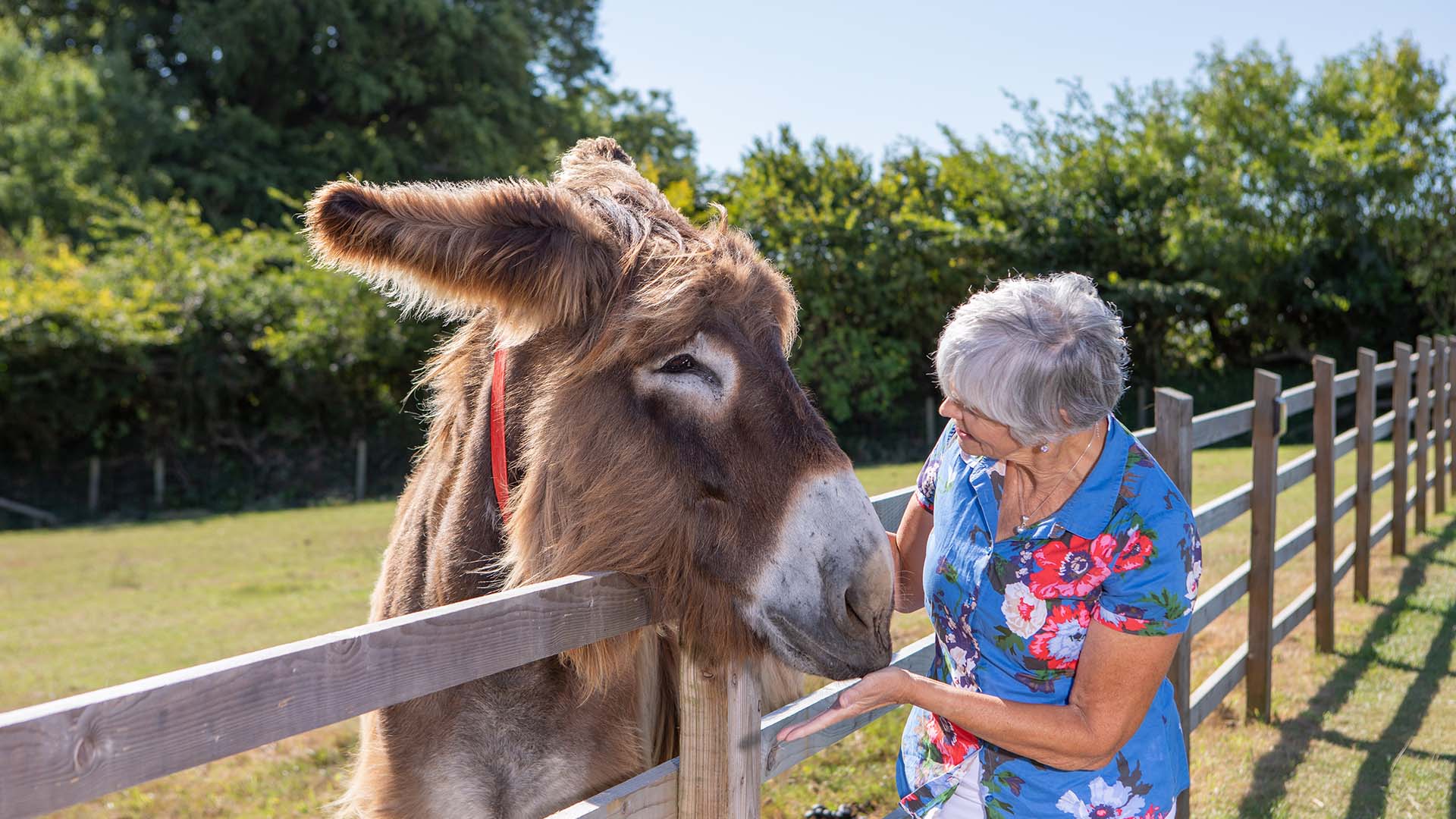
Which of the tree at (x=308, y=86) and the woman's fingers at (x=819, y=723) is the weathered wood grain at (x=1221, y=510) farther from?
the tree at (x=308, y=86)

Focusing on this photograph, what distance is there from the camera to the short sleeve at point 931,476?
241cm

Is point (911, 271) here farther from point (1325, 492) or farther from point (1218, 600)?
point (1218, 600)

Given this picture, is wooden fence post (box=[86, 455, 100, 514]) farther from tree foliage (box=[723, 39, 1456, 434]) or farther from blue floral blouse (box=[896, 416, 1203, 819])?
blue floral blouse (box=[896, 416, 1203, 819])

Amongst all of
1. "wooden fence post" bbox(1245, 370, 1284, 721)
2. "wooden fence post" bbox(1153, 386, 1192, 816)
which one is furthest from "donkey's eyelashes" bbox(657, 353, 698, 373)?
"wooden fence post" bbox(1245, 370, 1284, 721)

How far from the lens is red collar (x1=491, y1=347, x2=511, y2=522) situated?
88.0 inches

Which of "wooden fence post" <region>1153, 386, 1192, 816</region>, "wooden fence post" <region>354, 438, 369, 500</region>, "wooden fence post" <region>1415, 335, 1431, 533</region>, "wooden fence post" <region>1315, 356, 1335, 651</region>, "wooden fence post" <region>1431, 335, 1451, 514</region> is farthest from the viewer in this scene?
"wooden fence post" <region>354, 438, 369, 500</region>

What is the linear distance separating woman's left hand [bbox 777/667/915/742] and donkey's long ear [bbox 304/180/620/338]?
937 mm

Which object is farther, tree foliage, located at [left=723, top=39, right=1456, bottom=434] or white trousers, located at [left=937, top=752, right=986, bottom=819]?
tree foliage, located at [left=723, top=39, right=1456, bottom=434]

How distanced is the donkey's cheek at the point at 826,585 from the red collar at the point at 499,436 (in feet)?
2.18

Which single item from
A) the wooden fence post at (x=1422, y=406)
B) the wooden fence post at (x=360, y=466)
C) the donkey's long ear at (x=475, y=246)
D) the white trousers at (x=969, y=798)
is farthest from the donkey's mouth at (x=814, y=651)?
the wooden fence post at (x=360, y=466)

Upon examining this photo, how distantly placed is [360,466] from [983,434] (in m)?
16.8

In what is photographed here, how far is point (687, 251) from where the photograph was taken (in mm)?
2152

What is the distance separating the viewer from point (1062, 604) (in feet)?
6.52

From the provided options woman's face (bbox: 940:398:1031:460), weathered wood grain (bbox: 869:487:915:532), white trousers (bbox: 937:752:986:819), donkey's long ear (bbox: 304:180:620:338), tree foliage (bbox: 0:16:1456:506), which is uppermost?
tree foliage (bbox: 0:16:1456:506)
